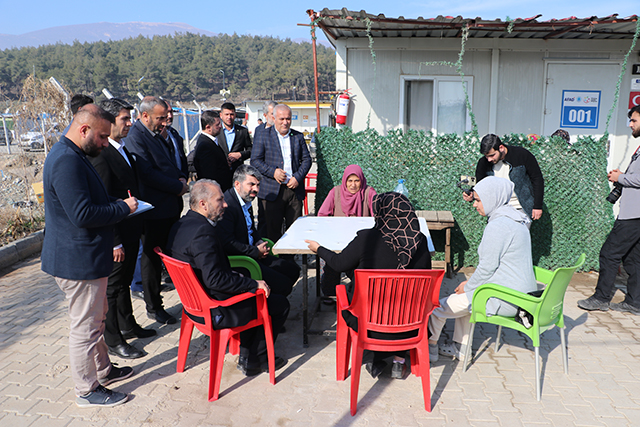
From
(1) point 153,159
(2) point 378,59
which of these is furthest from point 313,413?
(2) point 378,59

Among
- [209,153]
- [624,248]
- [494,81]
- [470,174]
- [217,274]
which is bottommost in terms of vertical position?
[624,248]

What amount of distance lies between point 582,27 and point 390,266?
563cm

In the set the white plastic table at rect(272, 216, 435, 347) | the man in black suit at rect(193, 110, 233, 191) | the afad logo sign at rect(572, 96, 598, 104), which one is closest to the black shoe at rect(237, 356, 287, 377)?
the white plastic table at rect(272, 216, 435, 347)

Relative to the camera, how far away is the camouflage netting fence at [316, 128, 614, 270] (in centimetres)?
552

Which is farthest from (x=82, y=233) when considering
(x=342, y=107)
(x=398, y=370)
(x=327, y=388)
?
(x=342, y=107)

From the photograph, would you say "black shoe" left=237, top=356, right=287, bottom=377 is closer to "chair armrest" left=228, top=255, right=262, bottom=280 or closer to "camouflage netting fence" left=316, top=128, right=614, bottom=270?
"chair armrest" left=228, top=255, right=262, bottom=280

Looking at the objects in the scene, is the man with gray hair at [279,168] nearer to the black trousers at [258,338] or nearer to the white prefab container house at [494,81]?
the black trousers at [258,338]

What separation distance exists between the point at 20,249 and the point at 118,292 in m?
3.81

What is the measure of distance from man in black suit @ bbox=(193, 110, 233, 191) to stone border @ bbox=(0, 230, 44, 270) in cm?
312

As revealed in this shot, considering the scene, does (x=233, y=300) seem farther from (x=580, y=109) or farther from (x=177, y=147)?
(x=580, y=109)

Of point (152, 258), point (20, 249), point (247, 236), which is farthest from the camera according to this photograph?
point (20, 249)

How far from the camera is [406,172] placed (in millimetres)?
5773

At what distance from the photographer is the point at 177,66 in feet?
353

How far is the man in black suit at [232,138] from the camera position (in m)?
6.06
